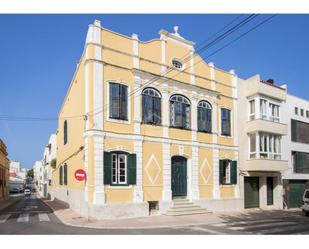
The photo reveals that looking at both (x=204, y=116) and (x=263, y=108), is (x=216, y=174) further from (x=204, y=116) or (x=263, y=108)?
(x=263, y=108)

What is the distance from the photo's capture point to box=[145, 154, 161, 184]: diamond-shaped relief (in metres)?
17.6

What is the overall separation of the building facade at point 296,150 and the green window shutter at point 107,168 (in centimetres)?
1576

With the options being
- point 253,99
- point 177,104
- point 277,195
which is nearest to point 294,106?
point 253,99

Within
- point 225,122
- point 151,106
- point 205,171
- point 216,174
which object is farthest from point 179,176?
point 225,122

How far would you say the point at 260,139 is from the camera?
75.2ft

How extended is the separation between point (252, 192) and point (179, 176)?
24.4ft

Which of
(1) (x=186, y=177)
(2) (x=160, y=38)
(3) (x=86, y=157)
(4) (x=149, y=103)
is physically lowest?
(1) (x=186, y=177)

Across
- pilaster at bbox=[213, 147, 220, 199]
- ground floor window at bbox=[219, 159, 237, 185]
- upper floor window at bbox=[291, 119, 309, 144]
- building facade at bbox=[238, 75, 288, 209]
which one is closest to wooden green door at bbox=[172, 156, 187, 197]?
pilaster at bbox=[213, 147, 220, 199]

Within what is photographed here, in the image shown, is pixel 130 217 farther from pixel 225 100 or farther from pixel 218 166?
pixel 225 100

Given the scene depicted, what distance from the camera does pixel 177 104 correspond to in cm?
1955

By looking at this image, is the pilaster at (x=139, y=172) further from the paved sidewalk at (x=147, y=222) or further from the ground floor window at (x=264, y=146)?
the ground floor window at (x=264, y=146)

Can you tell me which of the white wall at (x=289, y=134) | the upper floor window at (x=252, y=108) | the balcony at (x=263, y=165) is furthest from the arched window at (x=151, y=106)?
the white wall at (x=289, y=134)

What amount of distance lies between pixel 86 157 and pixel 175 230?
597 cm

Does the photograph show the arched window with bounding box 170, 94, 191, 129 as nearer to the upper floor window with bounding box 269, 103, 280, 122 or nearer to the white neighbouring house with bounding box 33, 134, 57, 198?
the upper floor window with bounding box 269, 103, 280, 122
